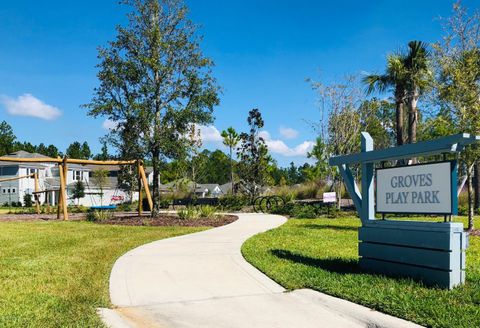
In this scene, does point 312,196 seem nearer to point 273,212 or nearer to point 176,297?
A: point 273,212

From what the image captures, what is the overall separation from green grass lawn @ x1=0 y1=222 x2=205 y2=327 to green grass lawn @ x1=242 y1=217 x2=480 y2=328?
8.65ft

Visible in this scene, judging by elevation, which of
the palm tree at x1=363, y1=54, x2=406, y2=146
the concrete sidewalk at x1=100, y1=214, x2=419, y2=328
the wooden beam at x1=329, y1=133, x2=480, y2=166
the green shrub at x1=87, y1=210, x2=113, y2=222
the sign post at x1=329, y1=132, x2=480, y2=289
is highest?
the palm tree at x1=363, y1=54, x2=406, y2=146

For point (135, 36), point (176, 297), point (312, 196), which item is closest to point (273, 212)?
point (312, 196)

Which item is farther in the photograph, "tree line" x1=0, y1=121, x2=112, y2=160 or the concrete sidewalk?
Answer: "tree line" x1=0, y1=121, x2=112, y2=160

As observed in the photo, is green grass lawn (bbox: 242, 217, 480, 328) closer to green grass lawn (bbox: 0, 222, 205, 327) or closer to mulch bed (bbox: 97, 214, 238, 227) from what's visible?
green grass lawn (bbox: 0, 222, 205, 327)

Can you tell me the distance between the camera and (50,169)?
62500mm

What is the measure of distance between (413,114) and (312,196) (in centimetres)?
1035

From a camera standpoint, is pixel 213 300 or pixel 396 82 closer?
pixel 213 300

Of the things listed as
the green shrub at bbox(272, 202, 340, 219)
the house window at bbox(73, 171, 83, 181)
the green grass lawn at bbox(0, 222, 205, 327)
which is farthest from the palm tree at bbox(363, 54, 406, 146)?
the house window at bbox(73, 171, 83, 181)

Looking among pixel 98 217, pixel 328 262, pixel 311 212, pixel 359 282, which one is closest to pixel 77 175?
pixel 98 217

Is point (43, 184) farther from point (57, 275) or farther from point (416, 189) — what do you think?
point (416, 189)

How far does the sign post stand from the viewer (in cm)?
587

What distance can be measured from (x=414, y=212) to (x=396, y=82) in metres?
17.2

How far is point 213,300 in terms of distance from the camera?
5.64 meters
